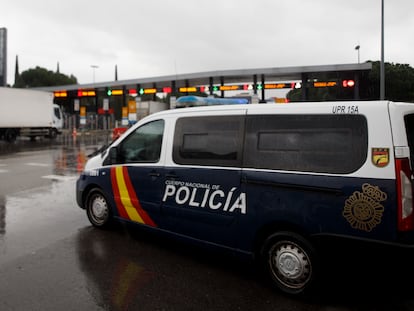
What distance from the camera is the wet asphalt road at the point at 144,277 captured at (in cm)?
358

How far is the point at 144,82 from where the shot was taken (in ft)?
124

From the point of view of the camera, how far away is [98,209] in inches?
236

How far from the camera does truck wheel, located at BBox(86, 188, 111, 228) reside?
5887mm

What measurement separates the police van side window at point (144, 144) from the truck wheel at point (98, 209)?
78 centimetres

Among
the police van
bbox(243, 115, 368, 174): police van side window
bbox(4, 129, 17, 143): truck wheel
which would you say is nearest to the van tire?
the police van

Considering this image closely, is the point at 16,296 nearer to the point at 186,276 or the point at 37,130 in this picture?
the point at 186,276

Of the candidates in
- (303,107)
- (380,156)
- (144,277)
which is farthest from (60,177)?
(380,156)

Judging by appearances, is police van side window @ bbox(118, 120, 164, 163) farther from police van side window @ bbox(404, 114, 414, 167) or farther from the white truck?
the white truck

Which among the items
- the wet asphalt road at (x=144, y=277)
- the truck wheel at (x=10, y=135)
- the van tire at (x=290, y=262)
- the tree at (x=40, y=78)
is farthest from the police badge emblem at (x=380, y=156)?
the tree at (x=40, y=78)

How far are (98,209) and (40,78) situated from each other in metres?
89.4

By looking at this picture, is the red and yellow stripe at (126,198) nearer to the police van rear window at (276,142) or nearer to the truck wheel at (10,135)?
the police van rear window at (276,142)

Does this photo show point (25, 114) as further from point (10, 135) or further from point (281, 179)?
point (281, 179)

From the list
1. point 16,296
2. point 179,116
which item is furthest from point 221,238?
point 16,296

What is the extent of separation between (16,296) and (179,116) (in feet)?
8.48
